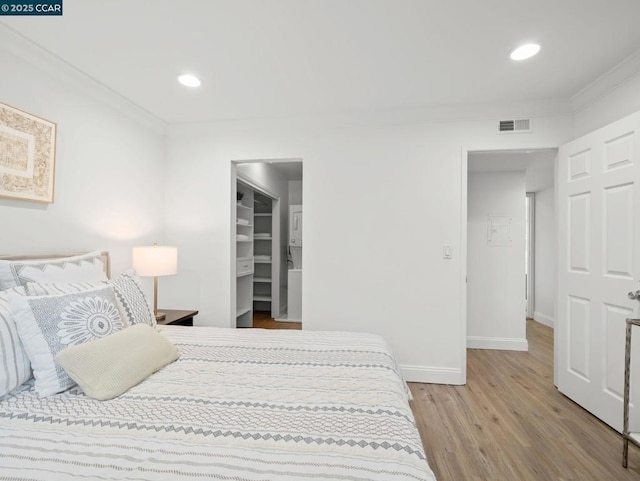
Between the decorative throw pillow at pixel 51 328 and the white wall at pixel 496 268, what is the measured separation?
400 centimetres

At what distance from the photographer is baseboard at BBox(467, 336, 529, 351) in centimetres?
390

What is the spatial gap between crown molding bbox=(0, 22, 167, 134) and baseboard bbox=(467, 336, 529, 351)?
449cm

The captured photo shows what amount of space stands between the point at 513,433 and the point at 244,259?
12.1 ft

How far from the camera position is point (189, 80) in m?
2.42

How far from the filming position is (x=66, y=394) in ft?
4.26

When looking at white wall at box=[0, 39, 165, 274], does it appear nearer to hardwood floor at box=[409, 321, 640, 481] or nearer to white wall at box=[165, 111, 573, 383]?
white wall at box=[165, 111, 573, 383]

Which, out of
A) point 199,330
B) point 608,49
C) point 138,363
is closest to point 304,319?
point 199,330

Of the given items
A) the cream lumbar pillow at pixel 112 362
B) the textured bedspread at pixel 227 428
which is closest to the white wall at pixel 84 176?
the cream lumbar pillow at pixel 112 362

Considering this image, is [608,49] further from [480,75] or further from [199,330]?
[199,330]

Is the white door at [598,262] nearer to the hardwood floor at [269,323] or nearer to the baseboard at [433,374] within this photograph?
the baseboard at [433,374]

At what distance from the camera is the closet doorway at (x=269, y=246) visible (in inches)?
186

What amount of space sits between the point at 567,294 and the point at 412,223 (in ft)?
4.58

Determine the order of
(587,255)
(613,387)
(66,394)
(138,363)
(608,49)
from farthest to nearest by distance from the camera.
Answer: (587,255) → (613,387) → (608,49) → (138,363) → (66,394)

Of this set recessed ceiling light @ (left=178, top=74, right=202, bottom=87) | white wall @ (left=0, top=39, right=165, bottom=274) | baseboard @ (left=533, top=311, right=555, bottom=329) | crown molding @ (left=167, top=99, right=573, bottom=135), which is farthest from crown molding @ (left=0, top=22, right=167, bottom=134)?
baseboard @ (left=533, top=311, right=555, bottom=329)
